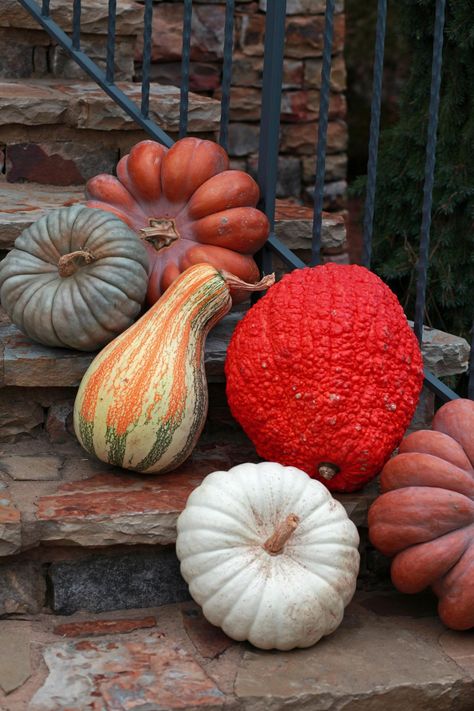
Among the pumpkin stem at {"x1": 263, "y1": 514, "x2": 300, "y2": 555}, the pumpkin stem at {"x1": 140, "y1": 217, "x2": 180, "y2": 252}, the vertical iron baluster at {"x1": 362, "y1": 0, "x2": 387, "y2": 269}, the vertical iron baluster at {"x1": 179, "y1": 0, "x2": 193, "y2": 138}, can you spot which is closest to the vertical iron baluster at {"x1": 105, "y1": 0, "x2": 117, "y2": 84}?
the vertical iron baluster at {"x1": 179, "y1": 0, "x2": 193, "y2": 138}

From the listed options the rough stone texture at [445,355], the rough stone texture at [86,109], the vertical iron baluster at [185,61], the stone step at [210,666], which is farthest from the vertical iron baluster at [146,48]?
the stone step at [210,666]

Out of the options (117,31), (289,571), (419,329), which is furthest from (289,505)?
(117,31)

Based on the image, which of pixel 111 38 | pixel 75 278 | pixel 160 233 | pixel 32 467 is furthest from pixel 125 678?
pixel 111 38

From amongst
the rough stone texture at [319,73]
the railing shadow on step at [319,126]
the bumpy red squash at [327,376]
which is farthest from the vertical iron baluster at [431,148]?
the rough stone texture at [319,73]

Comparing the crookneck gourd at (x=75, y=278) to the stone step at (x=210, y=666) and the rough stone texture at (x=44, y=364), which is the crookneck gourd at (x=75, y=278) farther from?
the stone step at (x=210, y=666)

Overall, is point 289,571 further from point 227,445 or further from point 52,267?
point 52,267

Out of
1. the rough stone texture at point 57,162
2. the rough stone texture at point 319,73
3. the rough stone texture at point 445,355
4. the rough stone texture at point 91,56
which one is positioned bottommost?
the rough stone texture at point 445,355

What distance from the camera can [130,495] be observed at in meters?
2.74

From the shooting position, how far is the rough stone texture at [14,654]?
2330mm

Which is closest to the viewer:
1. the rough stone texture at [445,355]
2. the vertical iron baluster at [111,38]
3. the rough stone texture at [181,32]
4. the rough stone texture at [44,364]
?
the rough stone texture at [44,364]

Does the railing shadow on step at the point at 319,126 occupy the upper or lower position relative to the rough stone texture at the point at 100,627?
upper

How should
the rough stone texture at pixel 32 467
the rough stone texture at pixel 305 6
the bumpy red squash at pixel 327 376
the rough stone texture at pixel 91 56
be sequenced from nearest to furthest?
the bumpy red squash at pixel 327 376 → the rough stone texture at pixel 32 467 → the rough stone texture at pixel 91 56 → the rough stone texture at pixel 305 6

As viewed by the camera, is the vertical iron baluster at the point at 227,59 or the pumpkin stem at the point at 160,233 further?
the vertical iron baluster at the point at 227,59

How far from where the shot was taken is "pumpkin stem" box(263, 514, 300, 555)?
2.45 m
